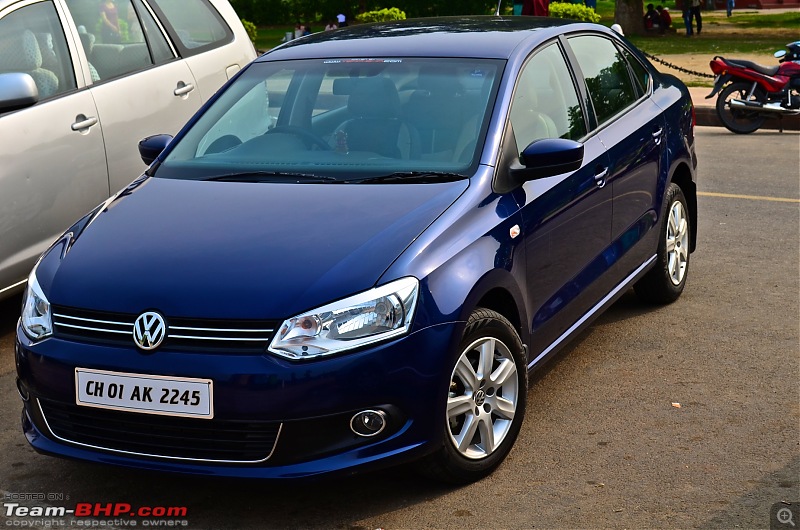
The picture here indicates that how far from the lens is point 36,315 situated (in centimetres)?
424

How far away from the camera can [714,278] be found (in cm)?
735

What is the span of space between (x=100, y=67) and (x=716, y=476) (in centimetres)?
421

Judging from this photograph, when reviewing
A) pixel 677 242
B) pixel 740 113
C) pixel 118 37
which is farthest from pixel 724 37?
pixel 118 37

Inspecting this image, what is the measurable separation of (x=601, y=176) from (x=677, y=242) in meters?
1.50

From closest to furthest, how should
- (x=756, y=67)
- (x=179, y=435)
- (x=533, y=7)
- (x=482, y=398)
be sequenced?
1. (x=179, y=435)
2. (x=482, y=398)
3. (x=756, y=67)
4. (x=533, y=7)

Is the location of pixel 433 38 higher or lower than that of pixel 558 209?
higher

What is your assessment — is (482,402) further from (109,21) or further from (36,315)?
(109,21)

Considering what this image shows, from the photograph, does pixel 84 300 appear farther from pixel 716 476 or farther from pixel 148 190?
pixel 716 476

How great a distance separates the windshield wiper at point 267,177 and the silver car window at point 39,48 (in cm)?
193

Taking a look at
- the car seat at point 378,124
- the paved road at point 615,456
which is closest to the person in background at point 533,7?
the paved road at point 615,456

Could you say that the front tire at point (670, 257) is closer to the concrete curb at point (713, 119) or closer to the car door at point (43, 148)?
the car door at point (43, 148)

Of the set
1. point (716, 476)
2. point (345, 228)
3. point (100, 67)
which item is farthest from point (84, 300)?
point (100, 67)

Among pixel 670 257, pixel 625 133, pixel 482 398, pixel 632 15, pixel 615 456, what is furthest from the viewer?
pixel 632 15

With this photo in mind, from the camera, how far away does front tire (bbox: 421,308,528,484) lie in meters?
4.21
